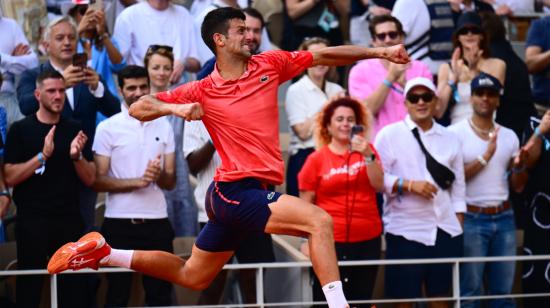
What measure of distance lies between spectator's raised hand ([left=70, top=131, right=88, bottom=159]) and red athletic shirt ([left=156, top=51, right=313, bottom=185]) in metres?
1.90

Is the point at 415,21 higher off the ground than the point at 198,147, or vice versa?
the point at 415,21

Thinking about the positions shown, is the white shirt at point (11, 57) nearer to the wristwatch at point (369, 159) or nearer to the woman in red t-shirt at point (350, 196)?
the woman in red t-shirt at point (350, 196)

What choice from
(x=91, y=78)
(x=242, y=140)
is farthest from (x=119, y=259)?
(x=91, y=78)

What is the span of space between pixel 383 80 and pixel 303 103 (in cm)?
78

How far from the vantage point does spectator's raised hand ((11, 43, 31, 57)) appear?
10.3 m

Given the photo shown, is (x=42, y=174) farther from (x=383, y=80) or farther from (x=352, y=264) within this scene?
(x=383, y=80)

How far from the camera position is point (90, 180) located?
9172mm

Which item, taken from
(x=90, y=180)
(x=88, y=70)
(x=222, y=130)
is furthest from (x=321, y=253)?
(x=88, y=70)

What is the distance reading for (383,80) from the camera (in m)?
10.3

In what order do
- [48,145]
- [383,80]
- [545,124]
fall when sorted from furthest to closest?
[383,80]
[545,124]
[48,145]

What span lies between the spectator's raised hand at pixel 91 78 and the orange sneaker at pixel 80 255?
245cm

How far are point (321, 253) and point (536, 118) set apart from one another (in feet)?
13.6

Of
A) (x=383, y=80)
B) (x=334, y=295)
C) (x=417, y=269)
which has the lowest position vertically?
(x=417, y=269)

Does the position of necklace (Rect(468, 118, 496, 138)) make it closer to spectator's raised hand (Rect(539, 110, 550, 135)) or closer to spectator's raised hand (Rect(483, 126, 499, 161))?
spectator's raised hand (Rect(483, 126, 499, 161))
